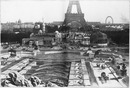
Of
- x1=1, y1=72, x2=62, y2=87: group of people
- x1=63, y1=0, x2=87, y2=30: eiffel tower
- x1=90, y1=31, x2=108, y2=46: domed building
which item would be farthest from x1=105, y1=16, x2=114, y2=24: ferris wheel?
x1=1, y1=72, x2=62, y2=87: group of people

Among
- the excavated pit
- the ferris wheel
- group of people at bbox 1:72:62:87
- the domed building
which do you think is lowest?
group of people at bbox 1:72:62:87

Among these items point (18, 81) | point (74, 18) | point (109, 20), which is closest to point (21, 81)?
point (18, 81)

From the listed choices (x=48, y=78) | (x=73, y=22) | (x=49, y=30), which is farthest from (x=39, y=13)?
(x=48, y=78)

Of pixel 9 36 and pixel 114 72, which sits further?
pixel 9 36

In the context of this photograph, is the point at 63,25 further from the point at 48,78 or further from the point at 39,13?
the point at 48,78

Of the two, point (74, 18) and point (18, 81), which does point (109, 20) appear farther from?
point (18, 81)

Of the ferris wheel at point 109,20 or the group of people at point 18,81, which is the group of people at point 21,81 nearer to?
the group of people at point 18,81

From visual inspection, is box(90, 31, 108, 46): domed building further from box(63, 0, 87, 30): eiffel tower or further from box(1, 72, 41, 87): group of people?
box(1, 72, 41, 87): group of people
